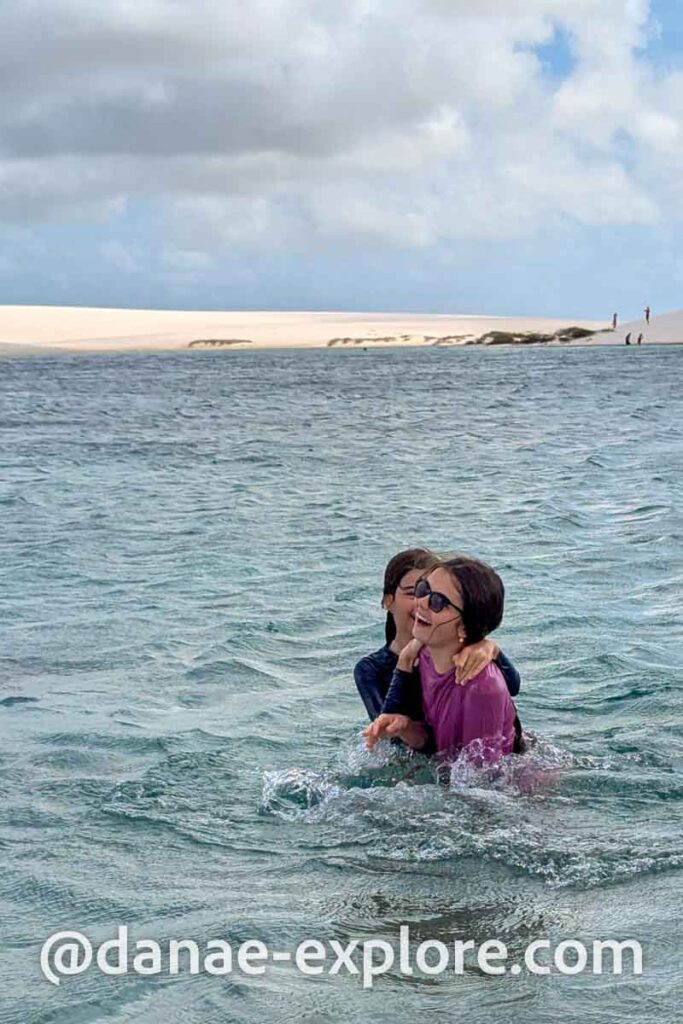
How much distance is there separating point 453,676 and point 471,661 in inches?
5.5

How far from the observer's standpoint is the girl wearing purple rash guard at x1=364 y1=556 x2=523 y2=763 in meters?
5.38

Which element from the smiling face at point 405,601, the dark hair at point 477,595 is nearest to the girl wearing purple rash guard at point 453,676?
the dark hair at point 477,595

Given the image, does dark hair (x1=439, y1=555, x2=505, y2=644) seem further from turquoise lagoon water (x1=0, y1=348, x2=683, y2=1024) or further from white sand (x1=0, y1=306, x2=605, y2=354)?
white sand (x1=0, y1=306, x2=605, y2=354)

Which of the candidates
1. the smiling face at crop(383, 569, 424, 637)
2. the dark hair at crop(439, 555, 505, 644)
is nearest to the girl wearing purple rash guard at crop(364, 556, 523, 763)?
the dark hair at crop(439, 555, 505, 644)

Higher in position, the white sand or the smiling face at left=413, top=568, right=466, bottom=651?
the white sand

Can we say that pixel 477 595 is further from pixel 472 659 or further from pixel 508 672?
pixel 508 672

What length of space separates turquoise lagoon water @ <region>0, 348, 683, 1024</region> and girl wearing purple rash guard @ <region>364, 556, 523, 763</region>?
0.62ft

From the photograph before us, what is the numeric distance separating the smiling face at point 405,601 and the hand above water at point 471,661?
0.31 meters

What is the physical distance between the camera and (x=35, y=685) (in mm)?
8094

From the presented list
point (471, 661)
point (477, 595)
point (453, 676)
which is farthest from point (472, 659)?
point (477, 595)

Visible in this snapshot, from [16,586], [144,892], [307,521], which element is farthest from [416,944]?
[307,521]

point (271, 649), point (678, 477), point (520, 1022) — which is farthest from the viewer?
point (678, 477)

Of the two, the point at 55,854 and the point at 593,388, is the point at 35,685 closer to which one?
the point at 55,854

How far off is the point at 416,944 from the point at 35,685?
4.14 meters
